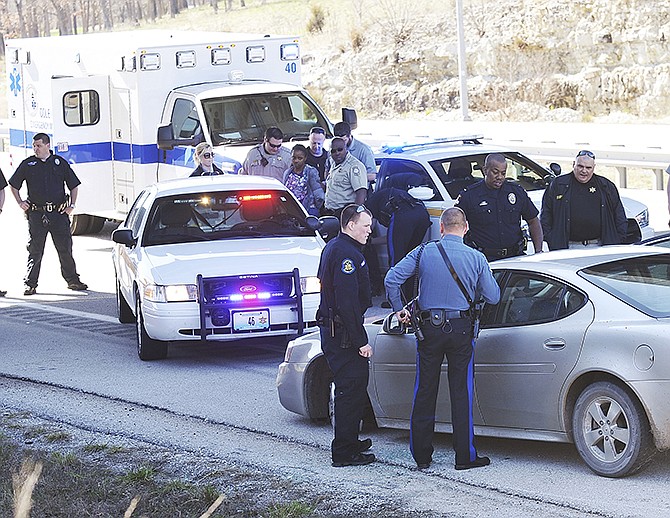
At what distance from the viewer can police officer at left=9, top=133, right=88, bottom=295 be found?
15.4m

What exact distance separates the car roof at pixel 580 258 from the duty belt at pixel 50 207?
845 cm

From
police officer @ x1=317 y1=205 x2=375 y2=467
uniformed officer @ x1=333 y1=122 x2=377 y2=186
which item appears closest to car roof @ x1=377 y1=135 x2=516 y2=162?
uniformed officer @ x1=333 y1=122 x2=377 y2=186

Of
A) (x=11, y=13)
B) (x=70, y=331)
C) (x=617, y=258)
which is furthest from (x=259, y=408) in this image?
(x=11, y=13)

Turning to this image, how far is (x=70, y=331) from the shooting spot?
44.5 ft

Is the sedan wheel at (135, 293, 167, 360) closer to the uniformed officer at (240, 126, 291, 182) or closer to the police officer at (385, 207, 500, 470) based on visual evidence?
the uniformed officer at (240, 126, 291, 182)

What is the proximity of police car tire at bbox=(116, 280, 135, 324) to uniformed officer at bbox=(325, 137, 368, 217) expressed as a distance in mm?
2346

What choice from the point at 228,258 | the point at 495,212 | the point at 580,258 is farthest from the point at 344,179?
the point at 580,258

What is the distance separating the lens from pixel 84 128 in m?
19.0

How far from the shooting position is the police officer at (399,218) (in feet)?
43.5

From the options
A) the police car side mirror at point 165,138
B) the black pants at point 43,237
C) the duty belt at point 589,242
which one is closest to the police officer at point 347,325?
the duty belt at point 589,242

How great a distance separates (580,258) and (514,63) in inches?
1516

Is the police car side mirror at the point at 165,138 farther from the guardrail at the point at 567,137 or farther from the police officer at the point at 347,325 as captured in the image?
the police officer at the point at 347,325

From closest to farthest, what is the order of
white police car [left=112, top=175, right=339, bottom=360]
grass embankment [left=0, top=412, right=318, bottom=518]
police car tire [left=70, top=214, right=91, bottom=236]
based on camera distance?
1. grass embankment [left=0, top=412, right=318, bottom=518]
2. white police car [left=112, top=175, right=339, bottom=360]
3. police car tire [left=70, top=214, right=91, bottom=236]

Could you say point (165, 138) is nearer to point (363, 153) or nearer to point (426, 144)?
point (363, 153)
